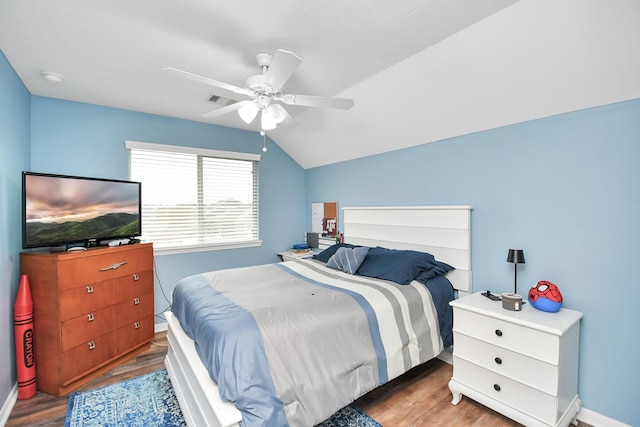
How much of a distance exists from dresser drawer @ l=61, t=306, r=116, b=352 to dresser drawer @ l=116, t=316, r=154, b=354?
6.0 inches

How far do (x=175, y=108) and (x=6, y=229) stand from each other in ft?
6.03

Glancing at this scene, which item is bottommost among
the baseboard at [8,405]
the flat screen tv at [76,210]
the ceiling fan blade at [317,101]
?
the baseboard at [8,405]

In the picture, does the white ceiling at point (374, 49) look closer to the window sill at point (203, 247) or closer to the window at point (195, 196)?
the window at point (195, 196)

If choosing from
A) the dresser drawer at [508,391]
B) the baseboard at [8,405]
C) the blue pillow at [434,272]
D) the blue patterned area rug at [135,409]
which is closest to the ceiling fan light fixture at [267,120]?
the blue pillow at [434,272]

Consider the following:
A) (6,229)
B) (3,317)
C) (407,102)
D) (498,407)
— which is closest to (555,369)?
(498,407)

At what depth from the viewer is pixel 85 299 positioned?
2.42 m

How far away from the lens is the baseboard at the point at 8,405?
1933 mm

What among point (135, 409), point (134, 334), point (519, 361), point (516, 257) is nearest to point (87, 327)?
point (134, 334)

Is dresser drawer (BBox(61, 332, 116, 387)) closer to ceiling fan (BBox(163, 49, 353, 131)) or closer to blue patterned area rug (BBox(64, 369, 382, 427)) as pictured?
blue patterned area rug (BBox(64, 369, 382, 427))

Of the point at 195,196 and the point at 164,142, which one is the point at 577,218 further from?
the point at 164,142

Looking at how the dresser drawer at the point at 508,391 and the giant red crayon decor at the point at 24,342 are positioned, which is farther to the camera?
the giant red crayon decor at the point at 24,342

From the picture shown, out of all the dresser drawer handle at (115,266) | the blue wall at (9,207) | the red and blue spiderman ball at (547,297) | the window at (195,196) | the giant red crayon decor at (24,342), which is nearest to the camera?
the red and blue spiderman ball at (547,297)

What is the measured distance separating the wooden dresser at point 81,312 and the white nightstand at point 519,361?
9.59 ft

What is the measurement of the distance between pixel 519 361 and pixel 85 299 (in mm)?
3296
